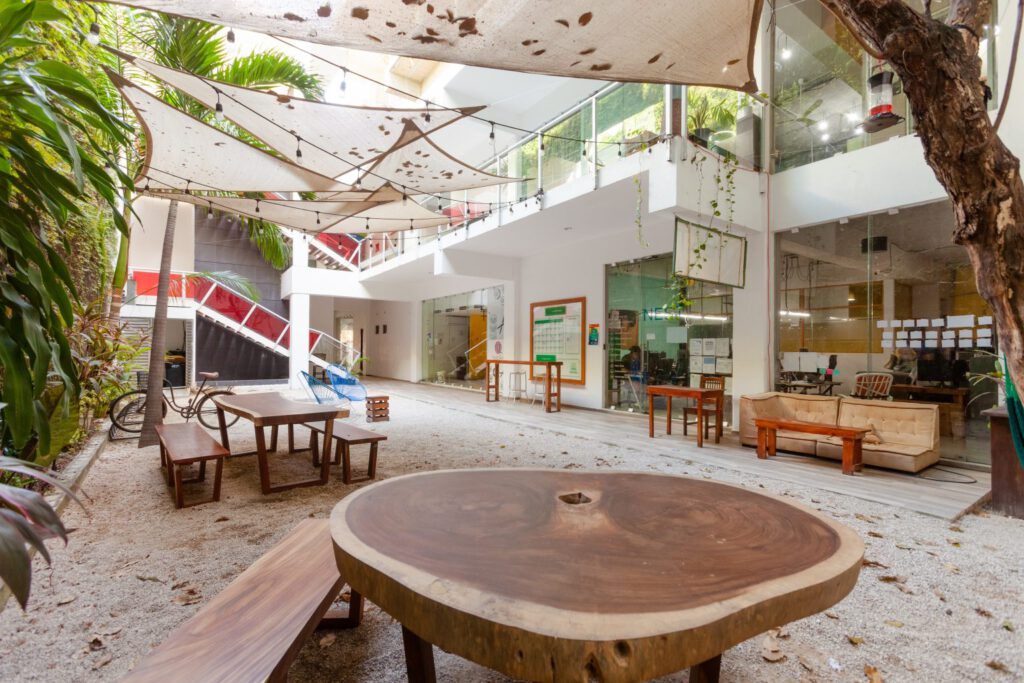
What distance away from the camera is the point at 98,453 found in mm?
5004

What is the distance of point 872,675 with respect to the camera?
173 cm

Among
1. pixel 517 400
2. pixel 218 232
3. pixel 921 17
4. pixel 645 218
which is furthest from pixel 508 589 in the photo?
pixel 218 232

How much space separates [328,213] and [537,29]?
416cm

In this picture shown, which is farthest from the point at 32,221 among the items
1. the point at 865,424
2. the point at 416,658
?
the point at 865,424

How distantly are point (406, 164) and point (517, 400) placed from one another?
6237 mm

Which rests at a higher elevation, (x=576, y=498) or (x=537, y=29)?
(x=537, y=29)

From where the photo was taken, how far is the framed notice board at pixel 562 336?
29.6 ft

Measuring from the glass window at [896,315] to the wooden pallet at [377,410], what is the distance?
18.1ft

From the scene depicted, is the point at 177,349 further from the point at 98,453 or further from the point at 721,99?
the point at 721,99

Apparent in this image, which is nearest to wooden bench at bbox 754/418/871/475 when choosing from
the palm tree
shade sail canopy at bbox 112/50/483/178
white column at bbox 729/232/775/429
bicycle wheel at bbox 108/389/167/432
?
white column at bbox 729/232/775/429

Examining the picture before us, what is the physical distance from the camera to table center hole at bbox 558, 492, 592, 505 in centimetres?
154

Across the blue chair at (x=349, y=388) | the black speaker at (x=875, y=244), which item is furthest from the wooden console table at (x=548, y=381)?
the black speaker at (x=875, y=244)

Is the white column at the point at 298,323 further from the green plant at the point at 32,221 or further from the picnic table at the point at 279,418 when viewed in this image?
the green plant at the point at 32,221

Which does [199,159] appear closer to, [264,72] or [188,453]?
[264,72]
